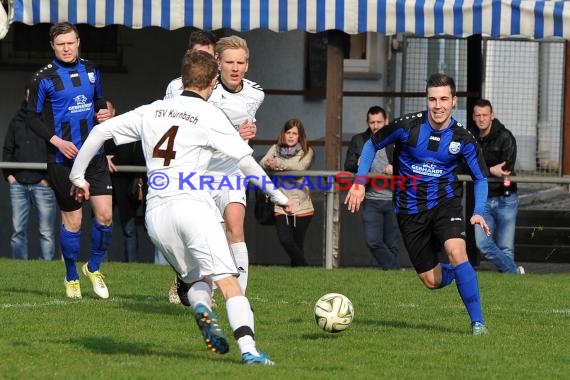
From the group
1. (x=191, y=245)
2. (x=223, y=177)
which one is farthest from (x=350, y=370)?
(x=223, y=177)

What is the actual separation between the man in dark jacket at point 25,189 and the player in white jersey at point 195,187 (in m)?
7.67

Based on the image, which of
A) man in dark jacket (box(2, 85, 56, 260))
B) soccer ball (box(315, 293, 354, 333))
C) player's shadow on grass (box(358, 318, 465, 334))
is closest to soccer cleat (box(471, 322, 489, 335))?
player's shadow on grass (box(358, 318, 465, 334))

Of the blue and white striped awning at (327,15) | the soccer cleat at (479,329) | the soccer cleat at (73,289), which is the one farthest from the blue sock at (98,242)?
the blue and white striped awning at (327,15)

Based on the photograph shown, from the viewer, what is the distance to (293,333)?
9312 millimetres

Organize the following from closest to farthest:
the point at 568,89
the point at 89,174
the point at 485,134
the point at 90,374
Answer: the point at 90,374, the point at 89,174, the point at 485,134, the point at 568,89

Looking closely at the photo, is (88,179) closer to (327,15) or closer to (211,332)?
(211,332)

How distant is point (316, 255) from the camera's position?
1583 centimetres

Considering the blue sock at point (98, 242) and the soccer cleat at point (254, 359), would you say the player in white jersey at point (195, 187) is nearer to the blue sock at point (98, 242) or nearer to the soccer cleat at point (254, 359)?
the soccer cleat at point (254, 359)

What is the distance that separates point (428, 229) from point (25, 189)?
6647 mm

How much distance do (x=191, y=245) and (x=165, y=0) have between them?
7.88m

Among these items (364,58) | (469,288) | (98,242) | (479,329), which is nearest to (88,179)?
(98,242)

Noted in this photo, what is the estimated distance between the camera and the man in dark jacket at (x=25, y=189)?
49.8ft

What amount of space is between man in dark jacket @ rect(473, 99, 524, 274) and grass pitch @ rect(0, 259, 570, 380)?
3.85 ft

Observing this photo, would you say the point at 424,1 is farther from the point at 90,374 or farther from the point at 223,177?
the point at 90,374
